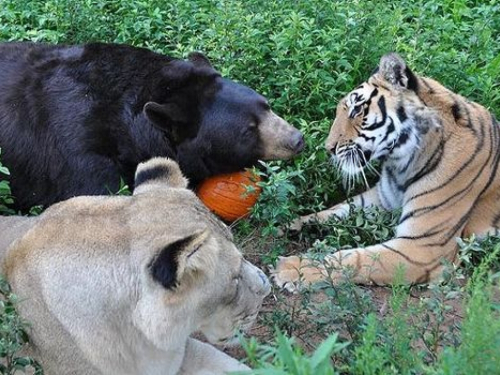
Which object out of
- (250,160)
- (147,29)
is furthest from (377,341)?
(147,29)

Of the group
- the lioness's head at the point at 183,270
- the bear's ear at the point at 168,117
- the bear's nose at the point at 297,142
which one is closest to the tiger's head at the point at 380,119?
the bear's nose at the point at 297,142

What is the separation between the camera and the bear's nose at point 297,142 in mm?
6195

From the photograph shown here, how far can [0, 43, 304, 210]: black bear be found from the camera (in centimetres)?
602

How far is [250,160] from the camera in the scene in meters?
6.25

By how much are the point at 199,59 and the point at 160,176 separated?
7.77ft

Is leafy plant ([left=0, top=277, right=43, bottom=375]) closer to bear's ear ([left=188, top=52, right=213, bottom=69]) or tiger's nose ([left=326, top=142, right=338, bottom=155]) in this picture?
tiger's nose ([left=326, top=142, right=338, bottom=155])

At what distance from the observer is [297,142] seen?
244 inches

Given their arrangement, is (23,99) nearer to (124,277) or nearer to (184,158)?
(184,158)

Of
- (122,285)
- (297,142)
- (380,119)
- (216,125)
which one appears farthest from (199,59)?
(122,285)

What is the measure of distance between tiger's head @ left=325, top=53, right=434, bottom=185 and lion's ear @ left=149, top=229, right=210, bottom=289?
8.29 feet

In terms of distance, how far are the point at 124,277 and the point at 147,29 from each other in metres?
3.94

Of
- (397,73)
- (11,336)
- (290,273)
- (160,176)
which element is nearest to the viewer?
(11,336)

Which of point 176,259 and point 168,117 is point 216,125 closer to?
point 168,117

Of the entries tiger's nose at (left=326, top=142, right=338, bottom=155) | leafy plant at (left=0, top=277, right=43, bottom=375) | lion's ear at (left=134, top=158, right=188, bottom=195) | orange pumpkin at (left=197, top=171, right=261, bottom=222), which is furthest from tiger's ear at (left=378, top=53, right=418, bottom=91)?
leafy plant at (left=0, top=277, right=43, bottom=375)
